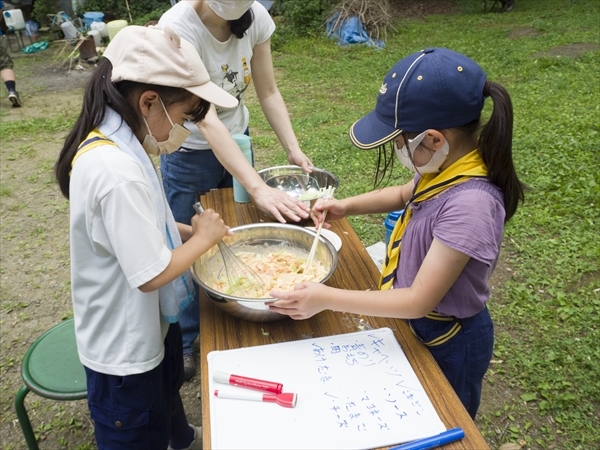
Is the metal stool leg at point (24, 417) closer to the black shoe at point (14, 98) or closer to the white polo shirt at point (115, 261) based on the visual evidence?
the white polo shirt at point (115, 261)

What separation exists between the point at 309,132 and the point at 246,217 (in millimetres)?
4024

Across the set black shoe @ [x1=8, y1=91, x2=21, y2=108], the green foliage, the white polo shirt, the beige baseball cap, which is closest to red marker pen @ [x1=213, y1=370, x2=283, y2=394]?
the white polo shirt

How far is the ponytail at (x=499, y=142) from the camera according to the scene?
128 cm

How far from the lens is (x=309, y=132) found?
6.02m

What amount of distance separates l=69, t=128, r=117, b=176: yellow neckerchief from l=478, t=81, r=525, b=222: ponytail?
978 mm

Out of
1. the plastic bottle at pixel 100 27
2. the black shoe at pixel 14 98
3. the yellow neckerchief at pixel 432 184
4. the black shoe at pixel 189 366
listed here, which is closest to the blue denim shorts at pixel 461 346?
the yellow neckerchief at pixel 432 184

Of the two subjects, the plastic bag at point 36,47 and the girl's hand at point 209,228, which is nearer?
the girl's hand at point 209,228

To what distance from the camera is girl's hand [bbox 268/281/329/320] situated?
136 centimetres

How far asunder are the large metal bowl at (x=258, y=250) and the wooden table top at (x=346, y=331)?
0.05 meters

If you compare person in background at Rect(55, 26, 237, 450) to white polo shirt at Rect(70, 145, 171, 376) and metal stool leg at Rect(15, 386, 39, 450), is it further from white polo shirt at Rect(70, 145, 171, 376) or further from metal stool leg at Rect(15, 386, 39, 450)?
metal stool leg at Rect(15, 386, 39, 450)

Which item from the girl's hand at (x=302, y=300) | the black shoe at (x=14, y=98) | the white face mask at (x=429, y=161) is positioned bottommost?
the black shoe at (x=14, y=98)

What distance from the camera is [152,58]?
131cm

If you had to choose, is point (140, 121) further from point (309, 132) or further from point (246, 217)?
point (309, 132)

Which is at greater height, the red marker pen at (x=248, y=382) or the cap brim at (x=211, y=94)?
the cap brim at (x=211, y=94)
